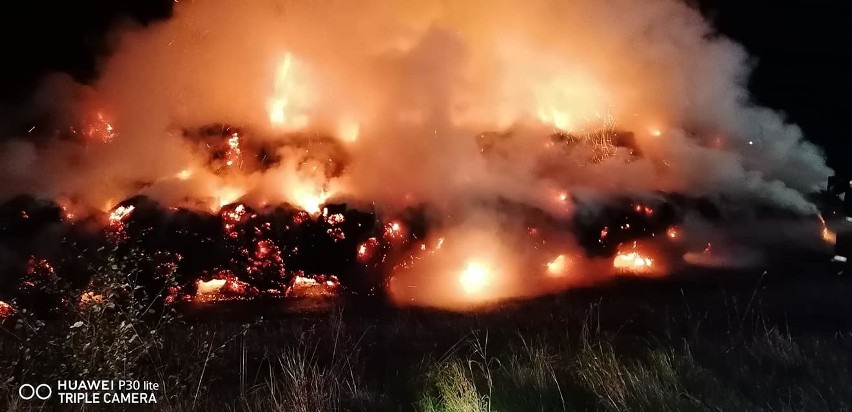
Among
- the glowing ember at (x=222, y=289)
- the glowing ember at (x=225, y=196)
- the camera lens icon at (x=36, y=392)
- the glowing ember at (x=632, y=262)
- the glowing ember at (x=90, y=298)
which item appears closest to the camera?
the camera lens icon at (x=36, y=392)

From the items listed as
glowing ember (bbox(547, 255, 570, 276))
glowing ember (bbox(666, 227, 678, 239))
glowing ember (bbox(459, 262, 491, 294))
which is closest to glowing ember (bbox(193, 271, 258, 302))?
glowing ember (bbox(459, 262, 491, 294))

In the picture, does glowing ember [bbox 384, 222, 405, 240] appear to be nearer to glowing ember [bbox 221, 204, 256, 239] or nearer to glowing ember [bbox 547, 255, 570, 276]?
glowing ember [bbox 221, 204, 256, 239]

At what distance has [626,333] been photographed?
1010 centimetres

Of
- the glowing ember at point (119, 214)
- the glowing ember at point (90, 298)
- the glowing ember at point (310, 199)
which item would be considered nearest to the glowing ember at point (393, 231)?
the glowing ember at point (310, 199)

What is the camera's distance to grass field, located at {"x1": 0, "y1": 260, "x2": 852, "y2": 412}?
19.2ft

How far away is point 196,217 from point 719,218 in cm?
2965

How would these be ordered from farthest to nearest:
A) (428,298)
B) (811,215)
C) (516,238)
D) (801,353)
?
1. (811,215)
2. (516,238)
3. (428,298)
4. (801,353)

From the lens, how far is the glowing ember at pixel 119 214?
2503 centimetres

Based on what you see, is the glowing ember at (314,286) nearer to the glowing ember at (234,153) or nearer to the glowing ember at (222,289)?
the glowing ember at (222,289)

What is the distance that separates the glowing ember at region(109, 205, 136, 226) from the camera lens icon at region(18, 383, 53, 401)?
21275mm

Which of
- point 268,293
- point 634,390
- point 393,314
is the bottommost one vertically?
point 634,390

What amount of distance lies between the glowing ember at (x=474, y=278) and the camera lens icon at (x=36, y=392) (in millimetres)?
14095

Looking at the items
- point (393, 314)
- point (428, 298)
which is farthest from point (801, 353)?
point (428, 298)

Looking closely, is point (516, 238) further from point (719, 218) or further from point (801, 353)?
point (801, 353)
